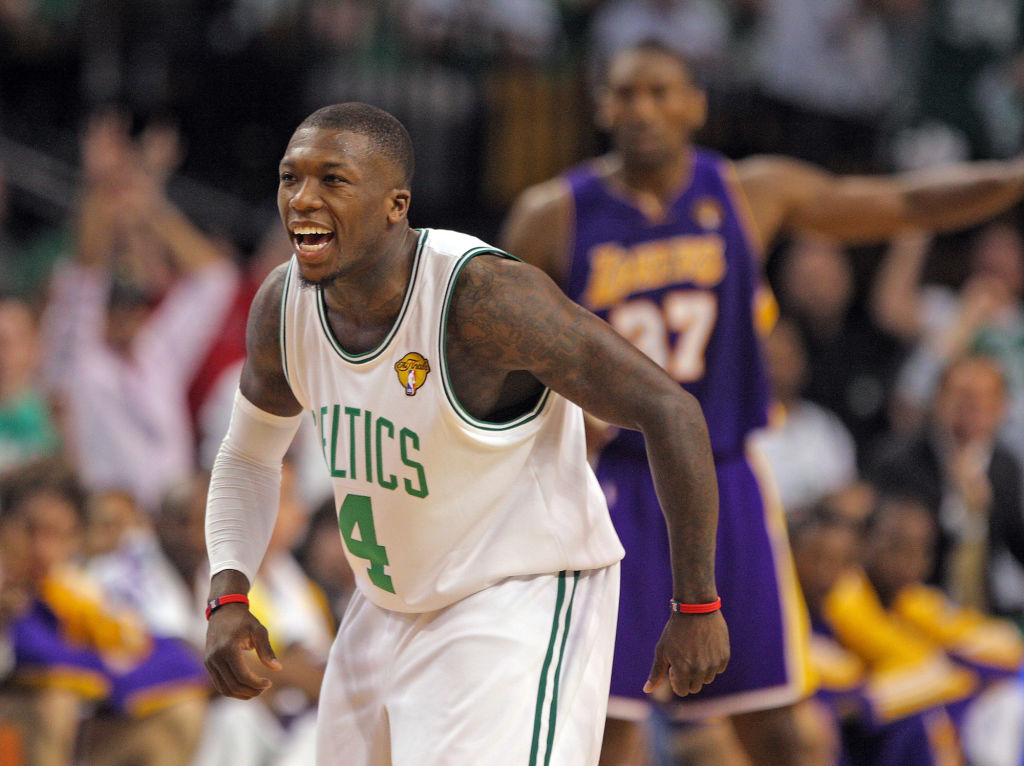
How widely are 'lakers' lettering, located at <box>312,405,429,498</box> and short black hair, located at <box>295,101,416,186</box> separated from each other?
51 cm

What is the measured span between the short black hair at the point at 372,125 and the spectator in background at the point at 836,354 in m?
5.22

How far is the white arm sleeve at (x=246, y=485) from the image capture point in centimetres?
335

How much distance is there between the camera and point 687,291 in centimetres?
432

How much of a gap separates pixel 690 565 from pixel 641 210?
1662 mm

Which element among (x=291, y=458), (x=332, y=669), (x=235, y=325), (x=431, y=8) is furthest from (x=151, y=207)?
(x=332, y=669)

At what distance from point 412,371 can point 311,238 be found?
0.34 m

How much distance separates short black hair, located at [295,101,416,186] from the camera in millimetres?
2930

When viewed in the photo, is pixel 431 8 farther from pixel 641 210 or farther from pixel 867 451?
pixel 641 210

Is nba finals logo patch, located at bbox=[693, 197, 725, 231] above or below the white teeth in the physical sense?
above

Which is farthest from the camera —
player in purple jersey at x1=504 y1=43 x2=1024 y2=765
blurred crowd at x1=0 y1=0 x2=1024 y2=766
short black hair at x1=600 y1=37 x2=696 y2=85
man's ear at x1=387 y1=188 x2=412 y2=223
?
blurred crowd at x1=0 y1=0 x2=1024 y2=766

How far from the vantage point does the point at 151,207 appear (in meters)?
7.82

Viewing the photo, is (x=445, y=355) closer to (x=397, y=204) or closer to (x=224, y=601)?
(x=397, y=204)

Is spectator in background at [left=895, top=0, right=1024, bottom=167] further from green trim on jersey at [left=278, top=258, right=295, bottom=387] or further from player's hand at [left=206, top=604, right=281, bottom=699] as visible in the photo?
player's hand at [left=206, top=604, right=281, bottom=699]

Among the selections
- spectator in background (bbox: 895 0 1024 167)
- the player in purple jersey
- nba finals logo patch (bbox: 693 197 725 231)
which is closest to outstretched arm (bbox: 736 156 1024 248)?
the player in purple jersey
